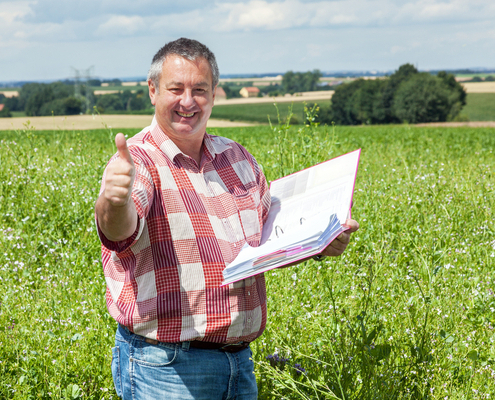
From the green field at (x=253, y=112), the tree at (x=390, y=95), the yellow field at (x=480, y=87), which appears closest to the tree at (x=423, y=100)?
the tree at (x=390, y=95)

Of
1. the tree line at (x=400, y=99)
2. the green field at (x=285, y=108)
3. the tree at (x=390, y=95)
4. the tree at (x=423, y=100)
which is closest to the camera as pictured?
the green field at (x=285, y=108)

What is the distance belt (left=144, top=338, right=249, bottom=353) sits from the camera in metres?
1.61

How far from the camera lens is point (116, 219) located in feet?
4.33

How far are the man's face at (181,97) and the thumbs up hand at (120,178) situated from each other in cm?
49

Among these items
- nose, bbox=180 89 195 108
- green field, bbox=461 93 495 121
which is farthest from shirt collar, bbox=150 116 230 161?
green field, bbox=461 93 495 121

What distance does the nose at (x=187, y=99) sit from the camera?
1696 mm

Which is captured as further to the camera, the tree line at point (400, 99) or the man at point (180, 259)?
the tree line at point (400, 99)

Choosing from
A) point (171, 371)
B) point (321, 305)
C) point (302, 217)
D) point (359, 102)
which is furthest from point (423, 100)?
point (171, 371)

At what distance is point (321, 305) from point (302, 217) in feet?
4.99

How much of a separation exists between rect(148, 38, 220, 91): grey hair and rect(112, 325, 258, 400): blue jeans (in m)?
0.98

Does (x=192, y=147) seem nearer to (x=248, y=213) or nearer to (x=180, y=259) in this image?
(x=248, y=213)

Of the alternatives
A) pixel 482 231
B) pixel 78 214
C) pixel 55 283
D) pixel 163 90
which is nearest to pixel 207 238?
pixel 163 90

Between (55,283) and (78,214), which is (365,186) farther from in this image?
(55,283)

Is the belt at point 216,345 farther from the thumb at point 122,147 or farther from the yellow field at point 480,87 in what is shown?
the yellow field at point 480,87
